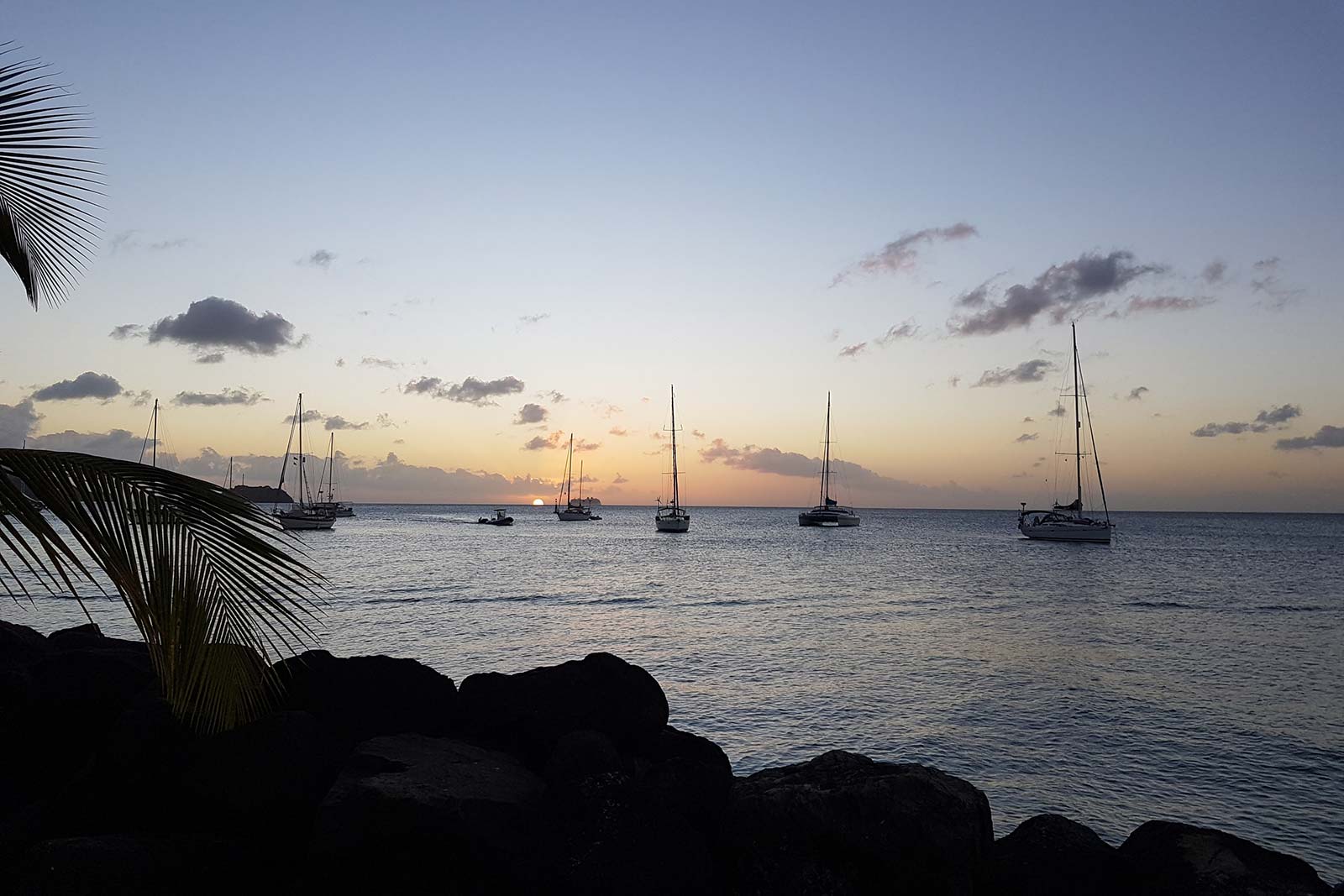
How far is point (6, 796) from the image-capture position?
9328 mm

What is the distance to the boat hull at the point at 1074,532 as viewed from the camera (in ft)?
301

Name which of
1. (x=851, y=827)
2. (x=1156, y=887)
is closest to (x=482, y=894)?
(x=851, y=827)

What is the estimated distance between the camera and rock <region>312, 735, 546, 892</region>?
23.5 ft

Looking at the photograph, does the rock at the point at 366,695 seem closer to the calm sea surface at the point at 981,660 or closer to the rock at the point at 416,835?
the rock at the point at 416,835

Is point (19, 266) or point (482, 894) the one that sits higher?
point (19, 266)

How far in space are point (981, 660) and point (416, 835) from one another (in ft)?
72.5

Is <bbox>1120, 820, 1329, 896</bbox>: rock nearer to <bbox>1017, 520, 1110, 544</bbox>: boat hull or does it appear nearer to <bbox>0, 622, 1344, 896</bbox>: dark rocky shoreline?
<bbox>0, 622, 1344, 896</bbox>: dark rocky shoreline

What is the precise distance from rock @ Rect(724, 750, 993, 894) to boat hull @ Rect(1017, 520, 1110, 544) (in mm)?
92381

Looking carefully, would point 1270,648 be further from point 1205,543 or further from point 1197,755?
point 1205,543

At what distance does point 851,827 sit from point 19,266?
8544mm

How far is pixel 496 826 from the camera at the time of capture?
7.49 metres

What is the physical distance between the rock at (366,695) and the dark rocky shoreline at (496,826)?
0.04m

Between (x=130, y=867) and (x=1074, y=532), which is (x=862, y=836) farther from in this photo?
(x=1074, y=532)

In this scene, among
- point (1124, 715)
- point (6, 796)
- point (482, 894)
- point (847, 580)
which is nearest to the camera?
point (482, 894)
